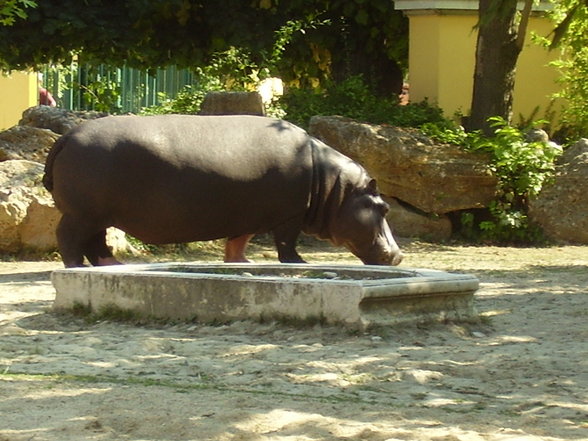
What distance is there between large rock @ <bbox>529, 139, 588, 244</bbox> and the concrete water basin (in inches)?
250

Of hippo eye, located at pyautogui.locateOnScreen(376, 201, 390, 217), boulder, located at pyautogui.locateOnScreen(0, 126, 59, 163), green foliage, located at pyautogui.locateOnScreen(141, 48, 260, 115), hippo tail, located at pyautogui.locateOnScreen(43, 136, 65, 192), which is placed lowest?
hippo eye, located at pyautogui.locateOnScreen(376, 201, 390, 217)

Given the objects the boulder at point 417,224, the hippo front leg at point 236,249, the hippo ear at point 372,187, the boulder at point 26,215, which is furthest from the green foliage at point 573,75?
the boulder at point 26,215

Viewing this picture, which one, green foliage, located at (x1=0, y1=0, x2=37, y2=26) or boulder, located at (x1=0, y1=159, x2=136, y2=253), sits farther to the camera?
boulder, located at (x1=0, y1=159, x2=136, y2=253)

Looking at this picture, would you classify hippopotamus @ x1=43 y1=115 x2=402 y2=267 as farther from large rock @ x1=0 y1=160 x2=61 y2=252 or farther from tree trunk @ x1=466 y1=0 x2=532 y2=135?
tree trunk @ x1=466 y1=0 x2=532 y2=135

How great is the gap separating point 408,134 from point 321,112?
1.20 m

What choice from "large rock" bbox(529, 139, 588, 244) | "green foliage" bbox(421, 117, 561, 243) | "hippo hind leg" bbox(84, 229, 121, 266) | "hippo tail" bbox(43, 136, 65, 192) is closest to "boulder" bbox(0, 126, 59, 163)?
"hippo hind leg" bbox(84, 229, 121, 266)

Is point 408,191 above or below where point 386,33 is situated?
below

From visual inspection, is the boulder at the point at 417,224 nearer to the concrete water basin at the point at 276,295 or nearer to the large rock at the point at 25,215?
the large rock at the point at 25,215

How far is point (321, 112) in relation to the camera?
1513cm

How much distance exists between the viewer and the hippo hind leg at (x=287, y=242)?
10.5 m

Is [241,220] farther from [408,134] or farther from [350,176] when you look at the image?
[408,134]

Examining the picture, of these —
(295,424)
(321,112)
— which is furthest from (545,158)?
(295,424)

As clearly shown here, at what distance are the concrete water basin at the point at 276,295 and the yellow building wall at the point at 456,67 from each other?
8.29 meters

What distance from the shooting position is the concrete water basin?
731 cm
